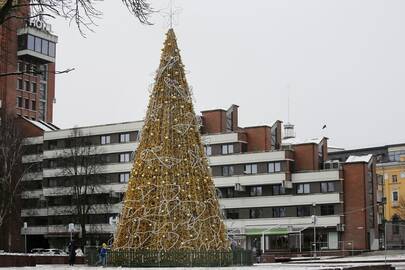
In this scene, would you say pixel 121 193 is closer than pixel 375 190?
No

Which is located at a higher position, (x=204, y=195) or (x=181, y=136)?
(x=181, y=136)

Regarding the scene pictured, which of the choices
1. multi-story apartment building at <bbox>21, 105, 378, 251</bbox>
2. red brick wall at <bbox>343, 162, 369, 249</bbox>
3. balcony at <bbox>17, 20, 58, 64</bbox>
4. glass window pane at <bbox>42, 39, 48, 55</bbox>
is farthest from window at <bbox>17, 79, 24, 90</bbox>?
red brick wall at <bbox>343, 162, 369, 249</bbox>

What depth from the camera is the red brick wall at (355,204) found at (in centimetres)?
7269

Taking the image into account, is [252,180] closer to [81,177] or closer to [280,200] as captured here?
[280,200]

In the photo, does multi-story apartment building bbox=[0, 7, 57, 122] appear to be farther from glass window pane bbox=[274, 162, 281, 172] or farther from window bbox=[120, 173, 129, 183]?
glass window pane bbox=[274, 162, 281, 172]

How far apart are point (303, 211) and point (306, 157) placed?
606cm

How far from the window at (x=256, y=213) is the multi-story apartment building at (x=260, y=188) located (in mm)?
111

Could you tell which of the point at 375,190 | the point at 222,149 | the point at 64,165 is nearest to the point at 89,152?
the point at 64,165

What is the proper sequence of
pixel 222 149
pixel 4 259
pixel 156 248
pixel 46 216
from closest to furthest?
pixel 156 248 → pixel 4 259 → pixel 222 149 → pixel 46 216

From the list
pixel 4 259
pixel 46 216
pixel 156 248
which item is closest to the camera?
pixel 156 248

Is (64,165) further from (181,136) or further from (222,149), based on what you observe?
(181,136)

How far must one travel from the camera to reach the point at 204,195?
101 feet

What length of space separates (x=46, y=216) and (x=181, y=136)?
60.0 m

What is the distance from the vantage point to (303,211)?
75.4 m
